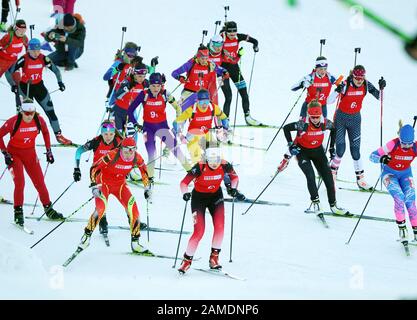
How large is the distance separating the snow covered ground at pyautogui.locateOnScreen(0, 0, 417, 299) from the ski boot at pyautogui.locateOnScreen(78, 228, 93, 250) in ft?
0.73

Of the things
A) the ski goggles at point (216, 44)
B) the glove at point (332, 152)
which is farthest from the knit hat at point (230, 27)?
the glove at point (332, 152)

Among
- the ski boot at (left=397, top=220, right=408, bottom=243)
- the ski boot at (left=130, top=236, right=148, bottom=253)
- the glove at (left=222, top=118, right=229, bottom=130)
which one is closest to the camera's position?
the ski boot at (left=130, top=236, right=148, bottom=253)

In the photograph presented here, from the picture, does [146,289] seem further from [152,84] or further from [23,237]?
[152,84]

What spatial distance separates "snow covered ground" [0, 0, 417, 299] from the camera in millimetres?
10375

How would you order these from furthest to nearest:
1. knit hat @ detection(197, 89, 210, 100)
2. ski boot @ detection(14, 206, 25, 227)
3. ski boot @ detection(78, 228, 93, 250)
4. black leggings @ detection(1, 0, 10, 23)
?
black leggings @ detection(1, 0, 10, 23) → knit hat @ detection(197, 89, 210, 100) → ski boot @ detection(14, 206, 25, 227) → ski boot @ detection(78, 228, 93, 250)

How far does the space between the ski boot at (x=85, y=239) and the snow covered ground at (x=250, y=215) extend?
22 cm

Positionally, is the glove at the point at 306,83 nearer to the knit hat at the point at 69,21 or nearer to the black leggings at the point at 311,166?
the black leggings at the point at 311,166

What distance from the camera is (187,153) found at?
610 inches

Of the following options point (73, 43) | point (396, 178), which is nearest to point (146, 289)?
point (396, 178)

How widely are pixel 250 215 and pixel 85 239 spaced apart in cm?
302

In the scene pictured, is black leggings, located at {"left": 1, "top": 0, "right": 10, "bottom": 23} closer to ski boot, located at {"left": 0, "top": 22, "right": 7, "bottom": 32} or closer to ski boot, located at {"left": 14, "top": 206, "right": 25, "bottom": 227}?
ski boot, located at {"left": 0, "top": 22, "right": 7, "bottom": 32}

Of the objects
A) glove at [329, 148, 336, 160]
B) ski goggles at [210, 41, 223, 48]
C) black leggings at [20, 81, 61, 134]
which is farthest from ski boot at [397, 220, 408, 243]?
black leggings at [20, 81, 61, 134]

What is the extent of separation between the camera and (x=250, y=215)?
1383 cm

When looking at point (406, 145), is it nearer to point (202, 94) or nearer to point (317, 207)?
point (317, 207)
